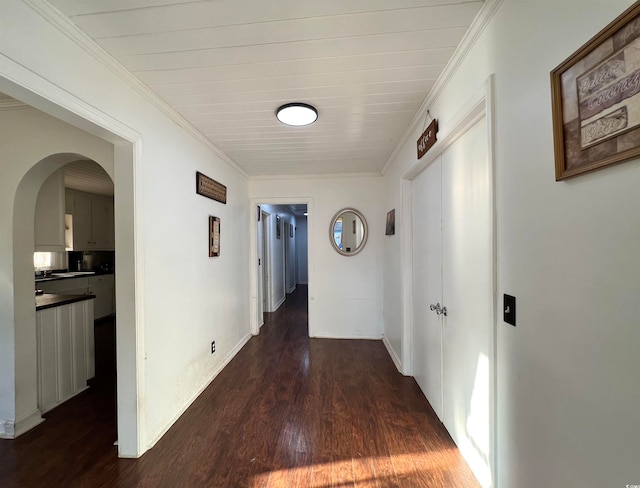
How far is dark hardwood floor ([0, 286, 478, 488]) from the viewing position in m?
1.47

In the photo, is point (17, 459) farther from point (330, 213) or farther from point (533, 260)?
point (330, 213)

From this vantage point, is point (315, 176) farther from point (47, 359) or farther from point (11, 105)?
point (47, 359)

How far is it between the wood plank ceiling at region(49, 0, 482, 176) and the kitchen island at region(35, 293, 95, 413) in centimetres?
200

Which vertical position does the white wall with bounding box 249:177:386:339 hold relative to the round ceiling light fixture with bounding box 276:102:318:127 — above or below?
below

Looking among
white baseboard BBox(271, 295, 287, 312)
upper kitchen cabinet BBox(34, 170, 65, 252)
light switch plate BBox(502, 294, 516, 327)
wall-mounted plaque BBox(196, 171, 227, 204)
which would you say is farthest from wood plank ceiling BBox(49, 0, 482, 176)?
white baseboard BBox(271, 295, 287, 312)

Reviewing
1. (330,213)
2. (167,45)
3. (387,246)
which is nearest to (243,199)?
(330,213)

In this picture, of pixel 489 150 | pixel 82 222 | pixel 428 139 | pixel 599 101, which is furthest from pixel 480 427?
pixel 82 222

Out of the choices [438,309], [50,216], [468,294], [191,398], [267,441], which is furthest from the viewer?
[50,216]

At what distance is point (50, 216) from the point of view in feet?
7.59

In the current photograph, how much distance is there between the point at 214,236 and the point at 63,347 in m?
1.56

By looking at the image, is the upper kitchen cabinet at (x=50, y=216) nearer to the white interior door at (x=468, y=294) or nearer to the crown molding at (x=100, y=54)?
the crown molding at (x=100, y=54)

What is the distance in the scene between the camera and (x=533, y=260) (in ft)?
3.00

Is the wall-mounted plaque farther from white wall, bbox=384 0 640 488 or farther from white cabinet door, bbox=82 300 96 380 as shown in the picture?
white wall, bbox=384 0 640 488

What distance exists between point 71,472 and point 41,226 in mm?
1974
